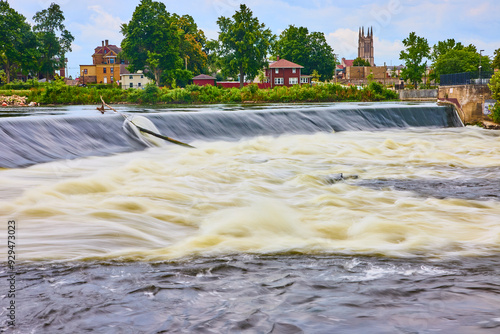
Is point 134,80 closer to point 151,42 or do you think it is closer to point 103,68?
point 151,42

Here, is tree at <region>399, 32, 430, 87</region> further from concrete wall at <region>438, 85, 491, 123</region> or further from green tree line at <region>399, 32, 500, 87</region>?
concrete wall at <region>438, 85, 491, 123</region>

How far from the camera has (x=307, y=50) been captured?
92.1m

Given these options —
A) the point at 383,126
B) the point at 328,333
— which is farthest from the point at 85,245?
the point at 383,126

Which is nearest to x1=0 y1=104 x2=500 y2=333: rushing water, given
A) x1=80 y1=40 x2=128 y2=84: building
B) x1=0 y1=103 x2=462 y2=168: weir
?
x1=0 y1=103 x2=462 y2=168: weir

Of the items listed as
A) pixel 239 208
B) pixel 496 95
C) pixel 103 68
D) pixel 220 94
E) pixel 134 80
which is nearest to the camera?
pixel 239 208

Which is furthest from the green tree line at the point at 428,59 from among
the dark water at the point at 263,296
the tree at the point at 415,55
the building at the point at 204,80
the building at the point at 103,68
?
the dark water at the point at 263,296

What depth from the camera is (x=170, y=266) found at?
4891mm

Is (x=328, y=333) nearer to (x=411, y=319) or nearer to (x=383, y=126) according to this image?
(x=411, y=319)

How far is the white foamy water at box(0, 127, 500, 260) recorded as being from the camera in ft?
18.3

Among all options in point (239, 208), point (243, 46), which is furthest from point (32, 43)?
point (239, 208)

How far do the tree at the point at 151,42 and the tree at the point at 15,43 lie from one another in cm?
1890

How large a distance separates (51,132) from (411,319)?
13.0 meters

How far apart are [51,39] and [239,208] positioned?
87.4 meters

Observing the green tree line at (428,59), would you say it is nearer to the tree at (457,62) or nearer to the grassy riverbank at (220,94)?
the tree at (457,62)
